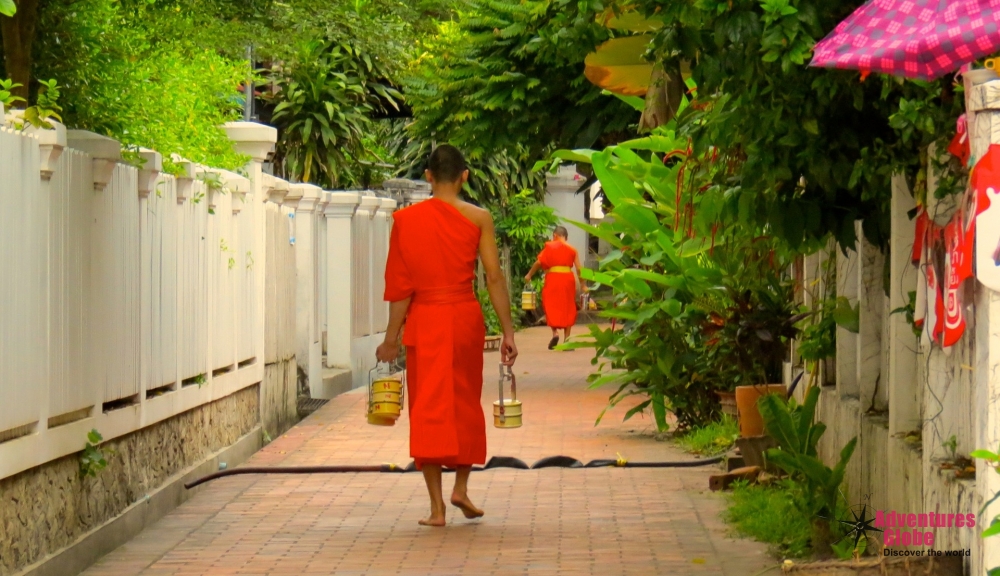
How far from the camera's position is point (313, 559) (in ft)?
23.7

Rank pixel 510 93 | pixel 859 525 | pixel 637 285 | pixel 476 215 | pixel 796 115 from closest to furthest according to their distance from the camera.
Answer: pixel 796 115 < pixel 859 525 < pixel 476 215 < pixel 637 285 < pixel 510 93

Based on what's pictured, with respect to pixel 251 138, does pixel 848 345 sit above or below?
below

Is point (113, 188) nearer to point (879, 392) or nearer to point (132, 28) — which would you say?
point (132, 28)

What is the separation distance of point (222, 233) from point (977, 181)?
6942mm

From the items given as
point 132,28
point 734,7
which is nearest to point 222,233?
point 132,28

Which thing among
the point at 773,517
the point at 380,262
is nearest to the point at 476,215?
the point at 773,517

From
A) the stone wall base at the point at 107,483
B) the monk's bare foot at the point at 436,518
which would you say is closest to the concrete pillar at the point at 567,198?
the stone wall base at the point at 107,483

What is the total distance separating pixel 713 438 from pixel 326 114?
54.2 ft

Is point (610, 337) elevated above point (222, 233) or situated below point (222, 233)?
below

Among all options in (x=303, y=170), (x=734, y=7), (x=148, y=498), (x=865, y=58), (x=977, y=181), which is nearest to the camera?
(x=977, y=181)

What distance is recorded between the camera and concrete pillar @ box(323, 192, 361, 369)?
55.3ft

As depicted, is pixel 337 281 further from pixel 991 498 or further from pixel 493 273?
pixel 991 498

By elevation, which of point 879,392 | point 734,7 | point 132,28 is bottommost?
point 879,392

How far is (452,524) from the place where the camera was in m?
8.19
